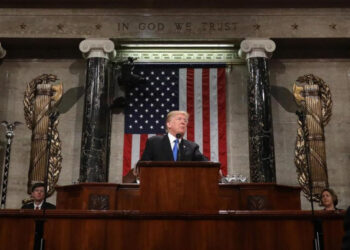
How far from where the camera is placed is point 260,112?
1039cm

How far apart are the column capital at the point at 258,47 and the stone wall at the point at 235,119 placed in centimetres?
102

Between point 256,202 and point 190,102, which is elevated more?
point 190,102

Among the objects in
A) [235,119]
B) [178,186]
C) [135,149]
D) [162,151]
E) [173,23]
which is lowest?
[178,186]

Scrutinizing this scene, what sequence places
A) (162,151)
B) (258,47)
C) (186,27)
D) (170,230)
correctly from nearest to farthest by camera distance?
(170,230), (162,151), (258,47), (186,27)

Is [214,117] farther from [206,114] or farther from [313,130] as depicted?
[313,130]

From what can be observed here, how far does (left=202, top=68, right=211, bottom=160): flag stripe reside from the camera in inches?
436

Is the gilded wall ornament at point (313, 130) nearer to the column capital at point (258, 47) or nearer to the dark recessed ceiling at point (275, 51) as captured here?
the dark recessed ceiling at point (275, 51)

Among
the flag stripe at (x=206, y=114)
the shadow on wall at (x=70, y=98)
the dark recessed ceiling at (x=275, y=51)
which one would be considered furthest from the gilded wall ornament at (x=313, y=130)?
the shadow on wall at (x=70, y=98)

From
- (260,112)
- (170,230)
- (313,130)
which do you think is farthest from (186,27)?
(170,230)

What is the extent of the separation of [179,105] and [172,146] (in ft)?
16.7

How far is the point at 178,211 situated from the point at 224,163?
6.72m

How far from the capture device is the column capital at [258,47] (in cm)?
→ 1078

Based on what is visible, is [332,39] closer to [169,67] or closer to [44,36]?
[169,67]
